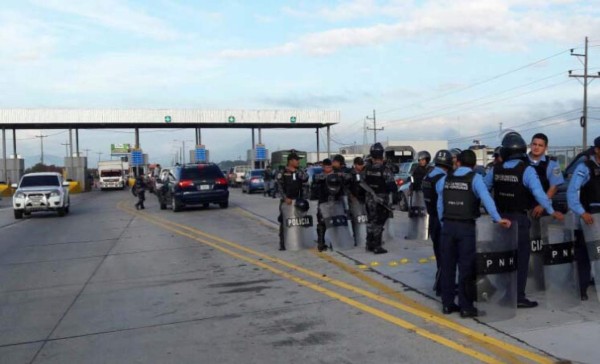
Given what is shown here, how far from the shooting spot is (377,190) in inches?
397

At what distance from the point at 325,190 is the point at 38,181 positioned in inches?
656

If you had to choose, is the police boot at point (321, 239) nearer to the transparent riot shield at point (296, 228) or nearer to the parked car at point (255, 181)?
the transparent riot shield at point (296, 228)

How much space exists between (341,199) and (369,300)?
3.74 metres

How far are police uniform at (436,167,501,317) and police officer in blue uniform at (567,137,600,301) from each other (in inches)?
42.5

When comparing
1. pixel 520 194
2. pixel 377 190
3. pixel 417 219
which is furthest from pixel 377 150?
pixel 520 194

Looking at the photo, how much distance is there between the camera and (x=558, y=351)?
5.21 meters

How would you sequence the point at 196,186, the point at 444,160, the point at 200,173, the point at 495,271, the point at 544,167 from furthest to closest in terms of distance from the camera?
1. the point at 200,173
2. the point at 196,186
3. the point at 544,167
4. the point at 444,160
5. the point at 495,271

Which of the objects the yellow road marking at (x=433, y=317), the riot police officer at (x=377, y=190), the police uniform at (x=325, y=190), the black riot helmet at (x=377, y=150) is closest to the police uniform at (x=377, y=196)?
the riot police officer at (x=377, y=190)

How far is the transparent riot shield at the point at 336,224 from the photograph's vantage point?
35.7 feet

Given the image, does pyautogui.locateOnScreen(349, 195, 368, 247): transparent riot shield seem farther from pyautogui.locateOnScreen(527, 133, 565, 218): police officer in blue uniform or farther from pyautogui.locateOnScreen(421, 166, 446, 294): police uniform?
pyautogui.locateOnScreen(527, 133, 565, 218): police officer in blue uniform

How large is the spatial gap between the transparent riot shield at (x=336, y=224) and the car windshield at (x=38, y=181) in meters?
16.0

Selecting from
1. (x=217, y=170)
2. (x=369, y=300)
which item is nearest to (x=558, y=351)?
(x=369, y=300)

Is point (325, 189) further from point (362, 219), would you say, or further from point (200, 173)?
point (200, 173)

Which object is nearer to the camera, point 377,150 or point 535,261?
point 535,261
